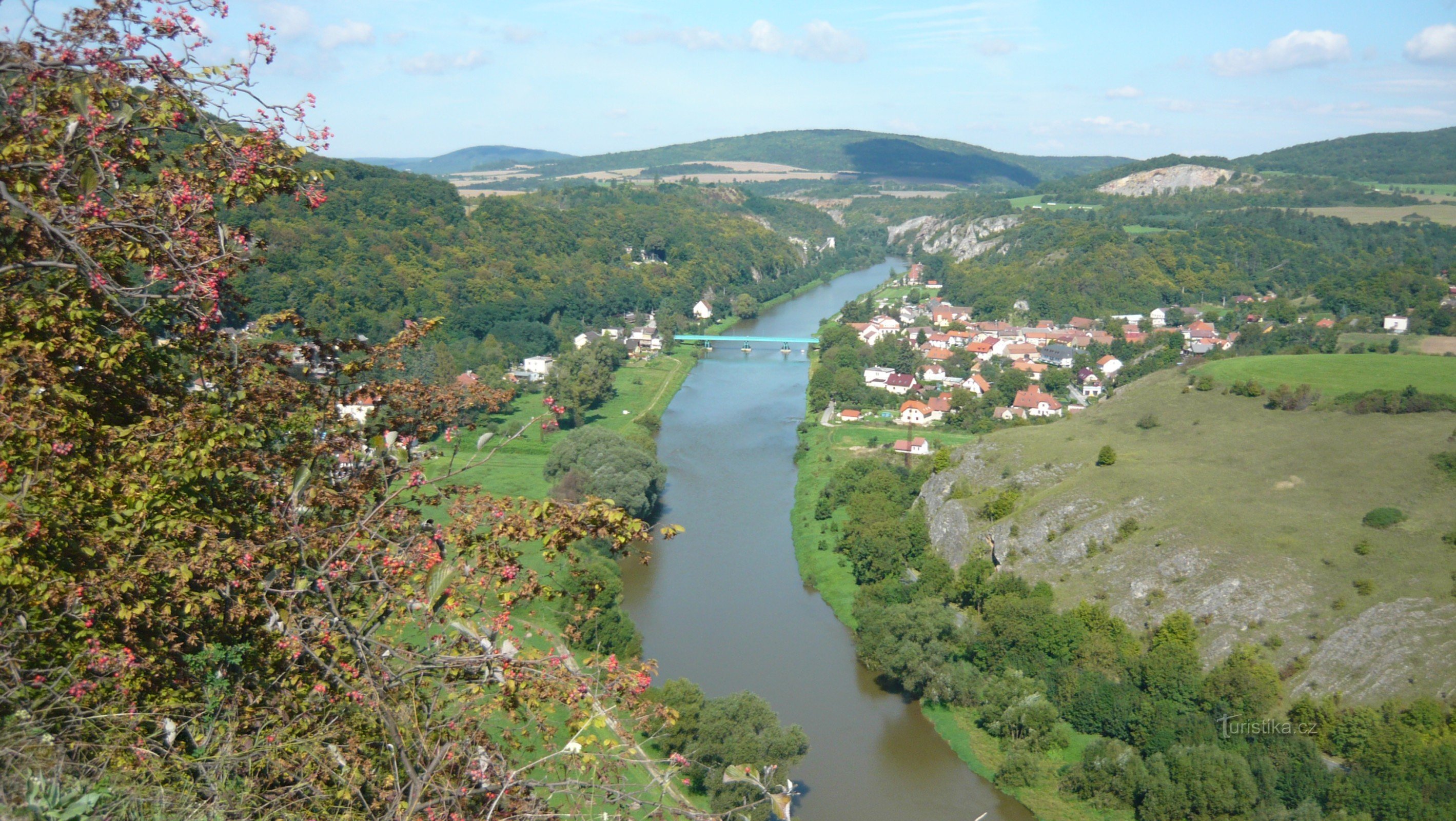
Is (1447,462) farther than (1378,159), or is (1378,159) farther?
(1378,159)

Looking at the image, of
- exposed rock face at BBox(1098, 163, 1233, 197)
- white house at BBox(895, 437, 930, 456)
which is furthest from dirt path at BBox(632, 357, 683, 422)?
exposed rock face at BBox(1098, 163, 1233, 197)

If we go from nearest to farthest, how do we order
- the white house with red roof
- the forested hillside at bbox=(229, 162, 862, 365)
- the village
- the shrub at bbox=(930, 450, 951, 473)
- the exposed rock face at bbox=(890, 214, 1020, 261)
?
the shrub at bbox=(930, 450, 951, 473) → the village → the white house with red roof → the forested hillside at bbox=(229, 162, 862, 365) → the exposed rock face at bbox=(890, 214, 1020, 261)

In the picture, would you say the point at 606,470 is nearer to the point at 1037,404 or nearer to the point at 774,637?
the point at 774,637

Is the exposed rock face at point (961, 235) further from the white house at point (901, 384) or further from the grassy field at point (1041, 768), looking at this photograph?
A: the grassy field at point (1041, 768)

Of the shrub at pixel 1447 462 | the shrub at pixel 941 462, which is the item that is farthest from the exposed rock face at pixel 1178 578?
the shrub at pixel 1447 462

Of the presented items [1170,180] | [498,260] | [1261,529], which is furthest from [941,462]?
[1170,180]

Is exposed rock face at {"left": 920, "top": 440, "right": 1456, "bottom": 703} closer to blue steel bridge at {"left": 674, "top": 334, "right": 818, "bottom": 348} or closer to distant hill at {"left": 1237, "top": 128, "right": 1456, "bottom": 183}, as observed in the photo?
blue steel bridge at {"left": 674, "top": 334, "right": 818, "bottom": 348}
